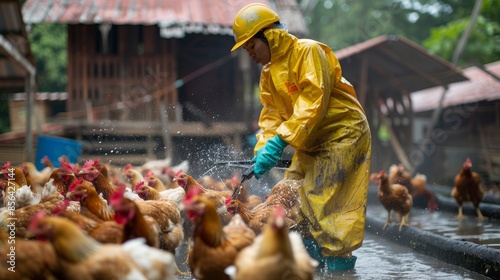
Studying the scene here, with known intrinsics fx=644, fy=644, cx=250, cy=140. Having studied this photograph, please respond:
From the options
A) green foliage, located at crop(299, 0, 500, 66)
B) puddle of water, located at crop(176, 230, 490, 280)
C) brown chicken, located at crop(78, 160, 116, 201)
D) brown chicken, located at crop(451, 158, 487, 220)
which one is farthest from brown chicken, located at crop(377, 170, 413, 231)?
green foliage, located at crop(299, 0, 500, 66)

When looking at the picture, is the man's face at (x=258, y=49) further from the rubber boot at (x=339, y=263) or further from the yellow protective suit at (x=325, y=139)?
the rubber boot at (x=339, y=263)

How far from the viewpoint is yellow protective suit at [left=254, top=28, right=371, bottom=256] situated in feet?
19.4

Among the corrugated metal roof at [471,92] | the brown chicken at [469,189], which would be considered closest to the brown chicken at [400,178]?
the brown chicken at [469,189]

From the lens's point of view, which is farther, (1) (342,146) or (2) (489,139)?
(2) (489,139)

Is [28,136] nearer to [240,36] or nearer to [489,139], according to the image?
[240,36]

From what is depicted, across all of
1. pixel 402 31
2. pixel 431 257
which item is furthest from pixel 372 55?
pixel 402 31

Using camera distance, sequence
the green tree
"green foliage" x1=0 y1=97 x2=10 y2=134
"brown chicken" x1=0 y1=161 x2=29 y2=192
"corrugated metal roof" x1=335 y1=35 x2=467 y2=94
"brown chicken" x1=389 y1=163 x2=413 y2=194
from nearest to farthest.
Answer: "brown chicken" x1=0 y1=161 x2=29 y2=192, "brown chicken" x1=389 y1=163 x2=413 y2=194, "corrugated metal roof" x1=335 y1=35 x2=467 y2=94, the green tree, "green foliage" x1=0 y1=97 x2=10 y2=134

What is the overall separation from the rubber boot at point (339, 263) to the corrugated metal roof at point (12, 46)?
7.07m

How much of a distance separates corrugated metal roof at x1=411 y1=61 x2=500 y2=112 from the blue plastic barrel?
10.1 metres

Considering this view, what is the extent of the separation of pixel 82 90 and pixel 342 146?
12623 mm

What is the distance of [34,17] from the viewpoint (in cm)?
1611

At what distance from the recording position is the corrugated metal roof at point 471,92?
1950cm

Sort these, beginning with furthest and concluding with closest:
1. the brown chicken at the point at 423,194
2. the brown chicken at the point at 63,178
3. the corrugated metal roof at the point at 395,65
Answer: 1. the corrugated metal roof at the point at 395,65
2. the brown chicken at the point at 423,194
3. the brown chicken at the point at 63,178

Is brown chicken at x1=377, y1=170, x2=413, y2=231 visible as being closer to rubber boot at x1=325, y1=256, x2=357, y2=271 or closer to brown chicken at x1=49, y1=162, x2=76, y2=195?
rubber boot at x1=325, y1=256, x2=357, y2=271
